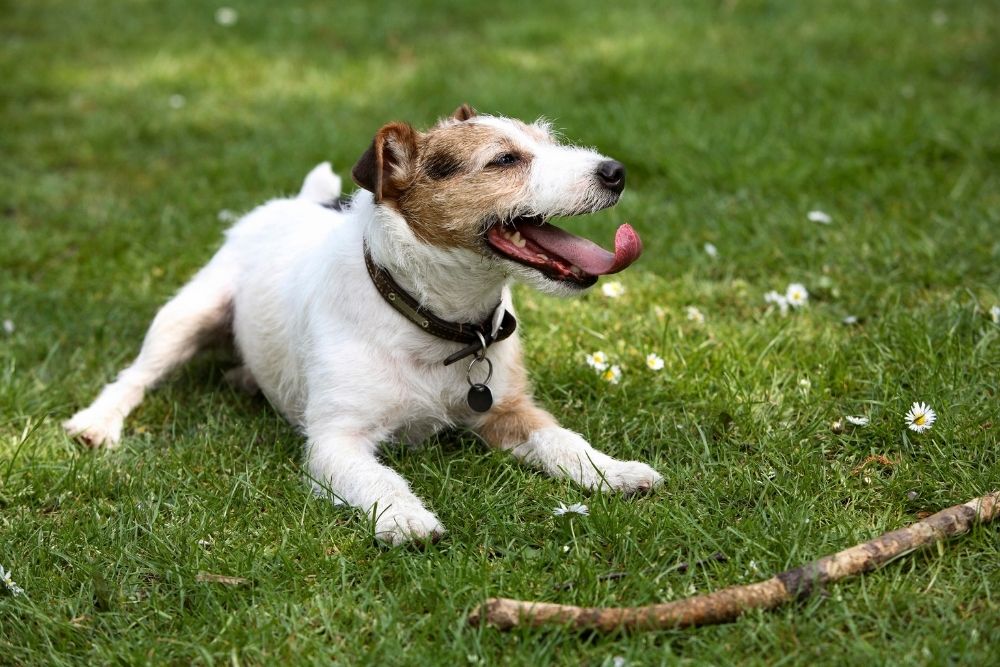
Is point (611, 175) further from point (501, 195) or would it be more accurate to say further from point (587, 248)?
point (501, 195)

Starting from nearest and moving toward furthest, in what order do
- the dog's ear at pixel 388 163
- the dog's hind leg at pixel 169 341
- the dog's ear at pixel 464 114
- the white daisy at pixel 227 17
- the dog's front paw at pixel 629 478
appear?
the dog's front paw at pixel 629 478 < the dog's ear at pixel 388 163 < the dog's ear at pixel 464 114 < the dog's hind leg at pixel 169 341 < the white daisy at pixel 227 17

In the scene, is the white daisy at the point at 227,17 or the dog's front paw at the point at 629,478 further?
the white daisy at the point at 227,17

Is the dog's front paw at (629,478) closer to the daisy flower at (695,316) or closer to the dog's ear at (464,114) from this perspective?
the daisy flower at (695,316)

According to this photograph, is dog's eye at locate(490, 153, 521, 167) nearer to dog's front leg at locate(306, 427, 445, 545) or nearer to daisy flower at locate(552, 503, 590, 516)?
dog's front leg at locate(306, 427, 445, 545)

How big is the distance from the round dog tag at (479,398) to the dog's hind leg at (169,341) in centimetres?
138

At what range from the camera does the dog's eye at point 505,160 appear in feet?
11.3

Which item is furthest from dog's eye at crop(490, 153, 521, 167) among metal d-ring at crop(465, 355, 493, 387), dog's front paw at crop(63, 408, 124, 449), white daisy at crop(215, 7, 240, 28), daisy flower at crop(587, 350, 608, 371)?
white daisy at crop(215, 7, 240, 28)

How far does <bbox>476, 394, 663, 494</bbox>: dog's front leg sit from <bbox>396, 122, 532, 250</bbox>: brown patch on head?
668 millimetres

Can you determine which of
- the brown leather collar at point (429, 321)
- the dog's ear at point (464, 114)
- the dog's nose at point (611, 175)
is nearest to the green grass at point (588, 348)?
the brown leather collar at point (429, 321)

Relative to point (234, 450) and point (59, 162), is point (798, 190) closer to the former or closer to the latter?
point (234, 450)

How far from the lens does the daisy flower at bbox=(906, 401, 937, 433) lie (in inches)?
133

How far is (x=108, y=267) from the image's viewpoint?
17.8ft

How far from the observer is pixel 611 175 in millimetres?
3348

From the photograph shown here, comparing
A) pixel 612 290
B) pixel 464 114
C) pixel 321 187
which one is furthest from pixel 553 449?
pixel 321 187
